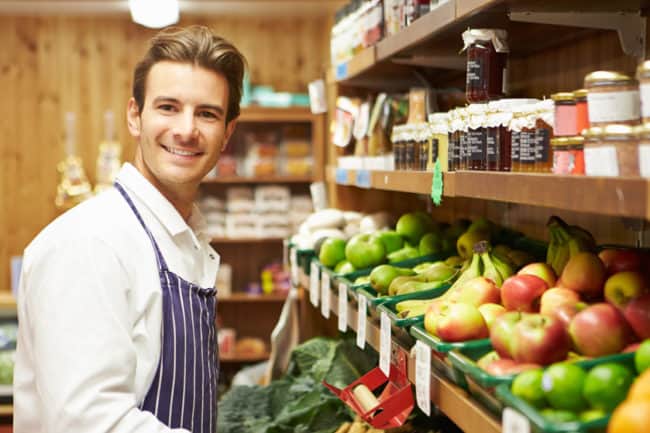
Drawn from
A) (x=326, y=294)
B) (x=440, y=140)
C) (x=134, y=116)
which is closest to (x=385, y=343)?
(x=440, y=140)

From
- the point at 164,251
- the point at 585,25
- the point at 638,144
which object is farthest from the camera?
the point at 164,251

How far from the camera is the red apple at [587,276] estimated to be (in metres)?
1.46

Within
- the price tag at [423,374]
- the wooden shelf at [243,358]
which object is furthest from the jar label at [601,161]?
the wooden shelf at [243,358]

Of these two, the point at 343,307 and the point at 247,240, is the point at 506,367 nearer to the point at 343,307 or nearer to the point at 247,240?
the point at 343,307

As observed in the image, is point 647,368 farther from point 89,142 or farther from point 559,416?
point 89,142

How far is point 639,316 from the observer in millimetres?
1227

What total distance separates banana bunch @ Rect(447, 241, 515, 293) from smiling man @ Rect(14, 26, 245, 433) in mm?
649

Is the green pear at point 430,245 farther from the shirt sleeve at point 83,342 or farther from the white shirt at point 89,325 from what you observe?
the shirt sleeve at point 83,342

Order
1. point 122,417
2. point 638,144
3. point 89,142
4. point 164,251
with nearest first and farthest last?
1. point 638,144
2. point 122,417
3. point 164,251
4. point 89,142

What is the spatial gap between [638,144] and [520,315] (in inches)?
16.7

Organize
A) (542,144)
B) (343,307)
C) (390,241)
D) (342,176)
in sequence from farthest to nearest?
(342,176)
(390,241)
(343,307)
(542,144)

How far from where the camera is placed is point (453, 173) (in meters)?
1.77

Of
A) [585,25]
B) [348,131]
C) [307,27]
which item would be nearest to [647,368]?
[585,25]

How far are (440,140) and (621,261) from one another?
66 cm
